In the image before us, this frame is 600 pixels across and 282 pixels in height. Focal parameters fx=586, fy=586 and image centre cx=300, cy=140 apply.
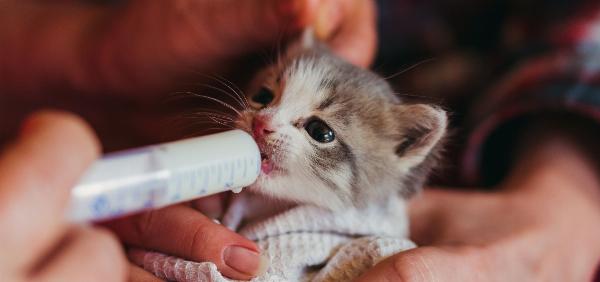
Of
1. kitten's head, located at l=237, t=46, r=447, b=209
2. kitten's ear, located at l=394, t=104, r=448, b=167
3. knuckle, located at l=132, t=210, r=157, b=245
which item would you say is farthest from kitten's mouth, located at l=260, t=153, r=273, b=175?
kitten's ear, located at l=394, t=104, r=448, b=167

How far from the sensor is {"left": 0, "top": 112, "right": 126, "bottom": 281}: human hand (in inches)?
22.6

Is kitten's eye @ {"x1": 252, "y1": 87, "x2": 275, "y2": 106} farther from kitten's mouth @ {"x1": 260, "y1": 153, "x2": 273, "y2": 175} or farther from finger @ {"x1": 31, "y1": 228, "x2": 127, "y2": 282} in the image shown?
finger @ {"x1": 31, "y1": 228, "x2": 127, "y2": 282}

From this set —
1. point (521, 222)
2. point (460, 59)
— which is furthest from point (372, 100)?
point (460, 59)

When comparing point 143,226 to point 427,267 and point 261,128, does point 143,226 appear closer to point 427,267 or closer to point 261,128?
point 261,128

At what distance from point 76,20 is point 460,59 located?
1.38m

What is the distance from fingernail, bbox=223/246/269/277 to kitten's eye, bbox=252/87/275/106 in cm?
38

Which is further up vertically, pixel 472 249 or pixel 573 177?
pixel 573 177

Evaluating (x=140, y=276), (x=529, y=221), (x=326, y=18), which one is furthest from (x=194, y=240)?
(x=529, y=221)

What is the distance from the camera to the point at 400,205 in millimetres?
1260

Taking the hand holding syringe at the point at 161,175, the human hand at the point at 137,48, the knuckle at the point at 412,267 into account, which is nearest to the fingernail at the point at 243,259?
the hand holding syringe at the point at 161,175

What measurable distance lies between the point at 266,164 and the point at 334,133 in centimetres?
16

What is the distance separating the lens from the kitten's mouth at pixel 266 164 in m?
1.04

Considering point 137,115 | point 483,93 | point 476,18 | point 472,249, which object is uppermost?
point 476,18

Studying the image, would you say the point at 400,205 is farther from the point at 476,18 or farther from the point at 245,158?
the point at 476,18
